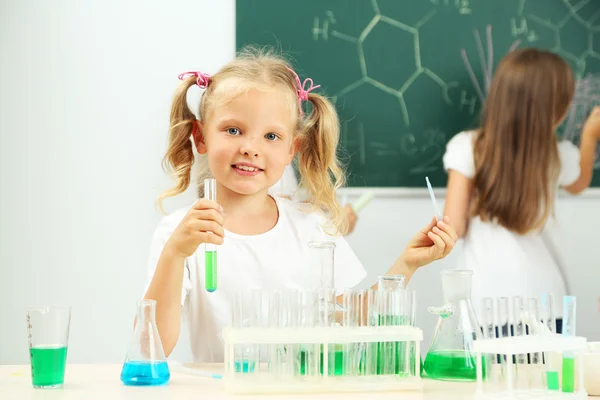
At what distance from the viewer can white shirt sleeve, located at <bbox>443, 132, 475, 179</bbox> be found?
258 centimetres

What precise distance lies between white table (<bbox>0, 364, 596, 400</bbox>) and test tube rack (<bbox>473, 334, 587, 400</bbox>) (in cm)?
5

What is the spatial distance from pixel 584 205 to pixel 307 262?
4.58 ft

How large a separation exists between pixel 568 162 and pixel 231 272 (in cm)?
152

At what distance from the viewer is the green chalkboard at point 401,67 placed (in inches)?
104

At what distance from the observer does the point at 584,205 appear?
2.69 meters

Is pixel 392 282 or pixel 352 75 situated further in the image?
pixel 352 75

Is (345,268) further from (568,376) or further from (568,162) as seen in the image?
(568,162)

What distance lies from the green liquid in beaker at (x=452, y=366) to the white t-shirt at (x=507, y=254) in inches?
54.0

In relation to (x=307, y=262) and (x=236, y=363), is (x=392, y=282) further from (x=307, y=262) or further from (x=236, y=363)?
(x=307, y=262)

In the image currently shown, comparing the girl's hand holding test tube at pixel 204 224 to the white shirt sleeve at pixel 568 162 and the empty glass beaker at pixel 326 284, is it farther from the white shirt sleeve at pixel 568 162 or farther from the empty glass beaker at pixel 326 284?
→ the white shirt sleeve at pixel 568 162

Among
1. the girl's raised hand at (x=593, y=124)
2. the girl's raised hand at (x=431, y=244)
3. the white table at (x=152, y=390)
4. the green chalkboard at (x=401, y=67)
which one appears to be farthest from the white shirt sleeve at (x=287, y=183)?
the white table at (x=152, y=390)

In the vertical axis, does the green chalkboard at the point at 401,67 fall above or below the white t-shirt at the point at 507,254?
above

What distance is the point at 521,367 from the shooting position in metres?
1.02

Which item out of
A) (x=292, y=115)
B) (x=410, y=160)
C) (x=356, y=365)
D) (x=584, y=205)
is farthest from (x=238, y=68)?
(x=584, y=205)
